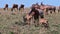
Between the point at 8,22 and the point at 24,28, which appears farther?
the point at 8,22

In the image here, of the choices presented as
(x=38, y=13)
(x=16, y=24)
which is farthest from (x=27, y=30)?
(x=38, y=13)

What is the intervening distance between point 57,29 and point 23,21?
249 cm

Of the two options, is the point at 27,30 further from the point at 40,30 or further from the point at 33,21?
the point at 33,21

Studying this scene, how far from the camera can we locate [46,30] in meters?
15.0

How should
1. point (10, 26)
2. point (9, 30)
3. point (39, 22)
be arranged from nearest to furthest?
point (9, 30) → point (10, 26) → point (39, 22)

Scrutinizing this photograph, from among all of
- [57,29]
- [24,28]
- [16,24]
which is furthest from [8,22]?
[57,29]

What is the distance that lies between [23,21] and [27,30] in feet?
8.39

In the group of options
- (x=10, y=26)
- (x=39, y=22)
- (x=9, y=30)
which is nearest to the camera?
(x=9, y=30)

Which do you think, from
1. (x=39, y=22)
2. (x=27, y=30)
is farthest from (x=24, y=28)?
Answer: (x=39, y=22)

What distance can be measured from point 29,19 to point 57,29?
1946 millimetres

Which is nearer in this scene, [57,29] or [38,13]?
[57,29]

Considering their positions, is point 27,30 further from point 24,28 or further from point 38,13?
point 38,13

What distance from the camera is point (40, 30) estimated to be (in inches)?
580

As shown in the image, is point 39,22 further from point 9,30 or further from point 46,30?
point 9,30
